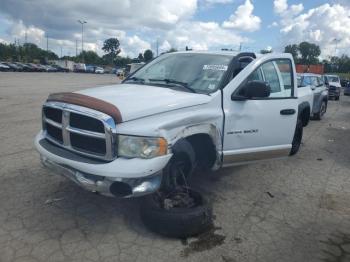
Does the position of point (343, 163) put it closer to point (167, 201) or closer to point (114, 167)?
point (167, 201)

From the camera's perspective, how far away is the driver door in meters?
4.67

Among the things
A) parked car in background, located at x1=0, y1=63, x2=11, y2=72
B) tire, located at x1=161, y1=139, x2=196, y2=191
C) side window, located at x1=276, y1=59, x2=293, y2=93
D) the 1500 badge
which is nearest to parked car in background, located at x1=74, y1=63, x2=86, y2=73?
parked car in background, located at x1=0, y1=63, x2=11, y2=72

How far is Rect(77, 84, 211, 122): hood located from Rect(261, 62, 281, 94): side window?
4.54 ft

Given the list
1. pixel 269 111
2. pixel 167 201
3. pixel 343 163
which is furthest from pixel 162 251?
pixel 343 163

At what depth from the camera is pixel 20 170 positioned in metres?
5.78

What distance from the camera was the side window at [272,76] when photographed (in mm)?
5367

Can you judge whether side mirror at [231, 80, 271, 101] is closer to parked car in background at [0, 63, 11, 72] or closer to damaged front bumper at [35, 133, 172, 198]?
damaged front bumper at [35, 133, 172, 198]

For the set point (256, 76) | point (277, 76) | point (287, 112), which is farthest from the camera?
point (277, 76)

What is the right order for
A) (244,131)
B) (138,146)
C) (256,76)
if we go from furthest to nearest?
(256,76), (244,131), (138,146)

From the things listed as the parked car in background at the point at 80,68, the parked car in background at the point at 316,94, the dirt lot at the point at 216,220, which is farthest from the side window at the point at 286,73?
the parked car in background at the point at 80,68

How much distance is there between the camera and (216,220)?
14.3 feet

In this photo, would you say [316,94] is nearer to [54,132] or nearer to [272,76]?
[272,76]

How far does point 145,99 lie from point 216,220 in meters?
1.60

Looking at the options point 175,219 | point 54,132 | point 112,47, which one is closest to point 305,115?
point 175,219
